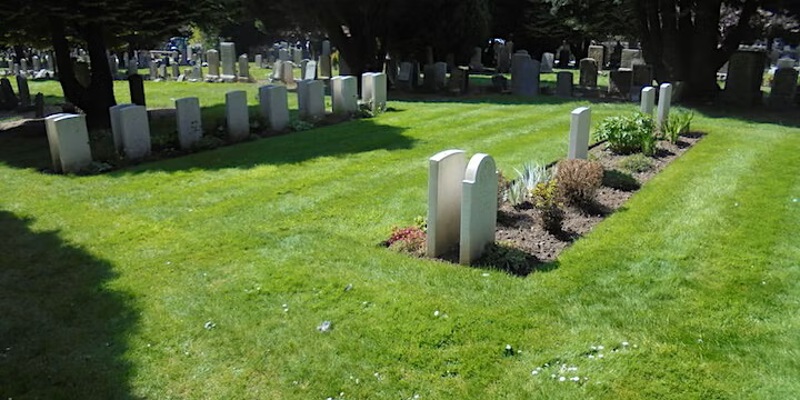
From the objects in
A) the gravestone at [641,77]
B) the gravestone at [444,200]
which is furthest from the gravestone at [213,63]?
the gravestone at [444,200]

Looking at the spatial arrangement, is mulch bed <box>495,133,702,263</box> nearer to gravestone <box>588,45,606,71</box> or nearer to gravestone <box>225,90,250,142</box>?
gravestone <box>225,90,250,142</box>

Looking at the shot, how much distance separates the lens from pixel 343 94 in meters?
16.0

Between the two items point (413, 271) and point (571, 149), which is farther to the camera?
point (571, 149)

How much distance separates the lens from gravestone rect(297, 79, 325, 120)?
50.5 ft

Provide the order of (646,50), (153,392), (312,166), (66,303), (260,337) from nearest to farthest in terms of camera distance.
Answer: (153,392) < (260,337) < (66,303) < (312,166) < (646,50)

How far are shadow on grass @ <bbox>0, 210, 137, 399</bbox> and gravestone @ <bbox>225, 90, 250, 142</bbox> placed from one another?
239 inches

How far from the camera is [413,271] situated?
20.4ft

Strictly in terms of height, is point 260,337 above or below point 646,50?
below

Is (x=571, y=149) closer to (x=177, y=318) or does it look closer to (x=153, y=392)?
(x=177, y=318)

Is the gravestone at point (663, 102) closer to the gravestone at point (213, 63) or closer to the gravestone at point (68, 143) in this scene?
the gravestone at point (68, 143)

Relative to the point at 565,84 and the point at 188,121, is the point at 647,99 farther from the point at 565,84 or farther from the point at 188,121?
the point at 188,121

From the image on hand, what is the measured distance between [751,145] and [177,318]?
1125 cm

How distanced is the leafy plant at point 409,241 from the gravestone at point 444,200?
208 mm

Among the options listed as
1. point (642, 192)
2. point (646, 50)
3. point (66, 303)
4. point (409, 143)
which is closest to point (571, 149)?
point (642, 192)
